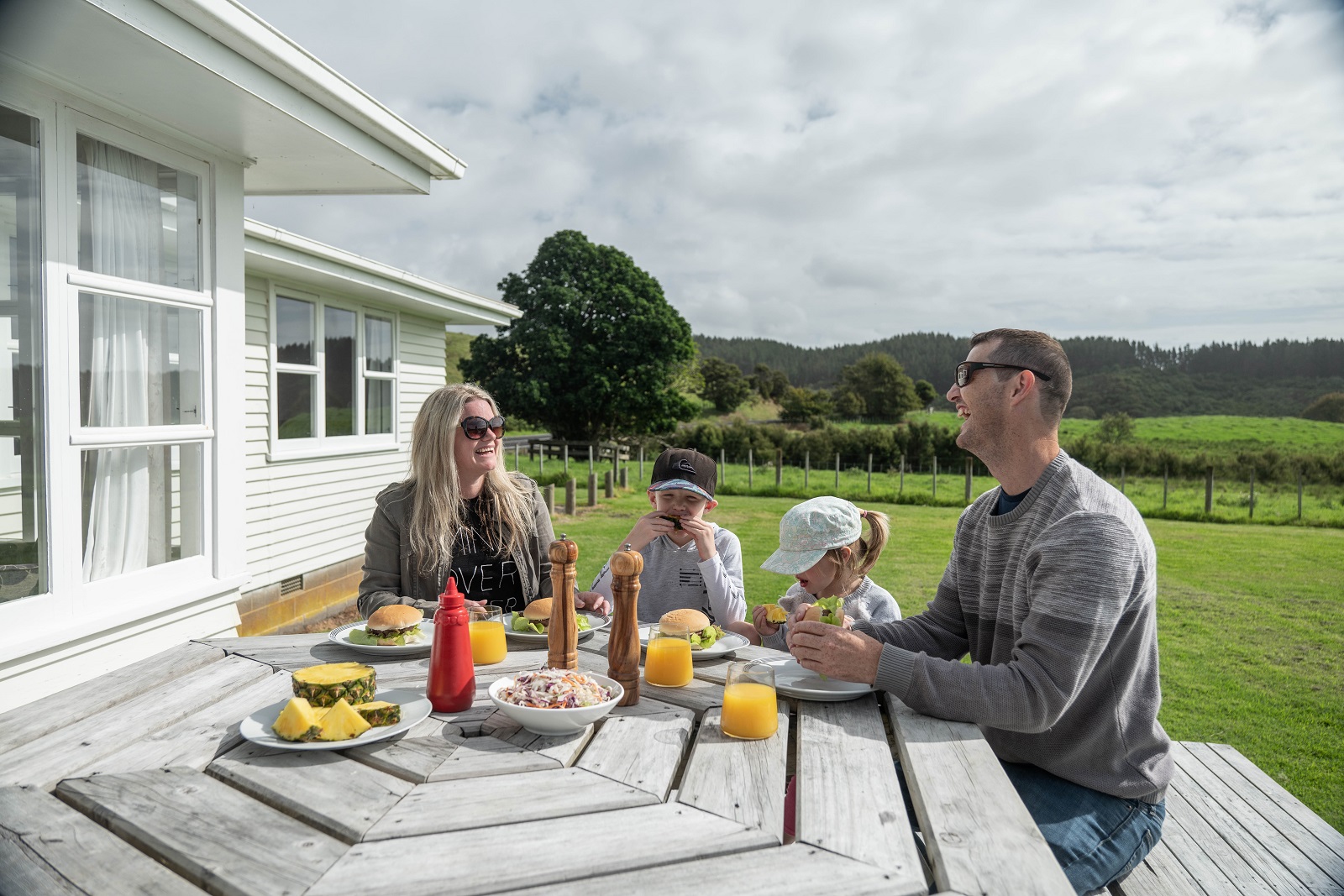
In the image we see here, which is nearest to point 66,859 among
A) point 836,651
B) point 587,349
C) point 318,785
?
point 318,785

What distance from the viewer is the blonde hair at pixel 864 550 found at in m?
2.89

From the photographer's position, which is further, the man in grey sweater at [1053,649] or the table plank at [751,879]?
the man in grey sweater at [1053,649]

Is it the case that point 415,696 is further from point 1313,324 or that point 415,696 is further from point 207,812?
point 1313,324

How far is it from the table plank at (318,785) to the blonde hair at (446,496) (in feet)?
4.94

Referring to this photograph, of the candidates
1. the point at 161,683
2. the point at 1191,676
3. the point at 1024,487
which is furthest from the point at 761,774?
→ the point at 1191,676

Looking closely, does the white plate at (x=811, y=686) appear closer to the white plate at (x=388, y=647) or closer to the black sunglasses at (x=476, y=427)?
the white plate at (x=388, y=647)

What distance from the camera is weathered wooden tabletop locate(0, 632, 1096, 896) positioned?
117 cm

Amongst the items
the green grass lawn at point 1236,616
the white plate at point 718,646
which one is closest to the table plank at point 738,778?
the white plate at point 718,646

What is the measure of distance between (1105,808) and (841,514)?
4.01ft

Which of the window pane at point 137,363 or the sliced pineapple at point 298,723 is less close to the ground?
the window pane at point 137,363

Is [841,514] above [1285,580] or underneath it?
above

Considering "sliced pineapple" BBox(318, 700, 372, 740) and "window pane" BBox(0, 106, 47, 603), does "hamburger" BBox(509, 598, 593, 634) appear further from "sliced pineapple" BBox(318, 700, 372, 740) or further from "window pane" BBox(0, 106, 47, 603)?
"window pane" BBox(0, 106, 47, 603)

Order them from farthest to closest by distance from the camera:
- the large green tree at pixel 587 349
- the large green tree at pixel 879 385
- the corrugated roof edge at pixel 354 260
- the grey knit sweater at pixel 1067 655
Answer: the large green tree at pixel 879 385, the large green tree at pixel 587 349, the corrugated roof edge at pixel 354 260, the grey knit sweater at pixel 1067 655

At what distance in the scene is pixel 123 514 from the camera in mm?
3133
